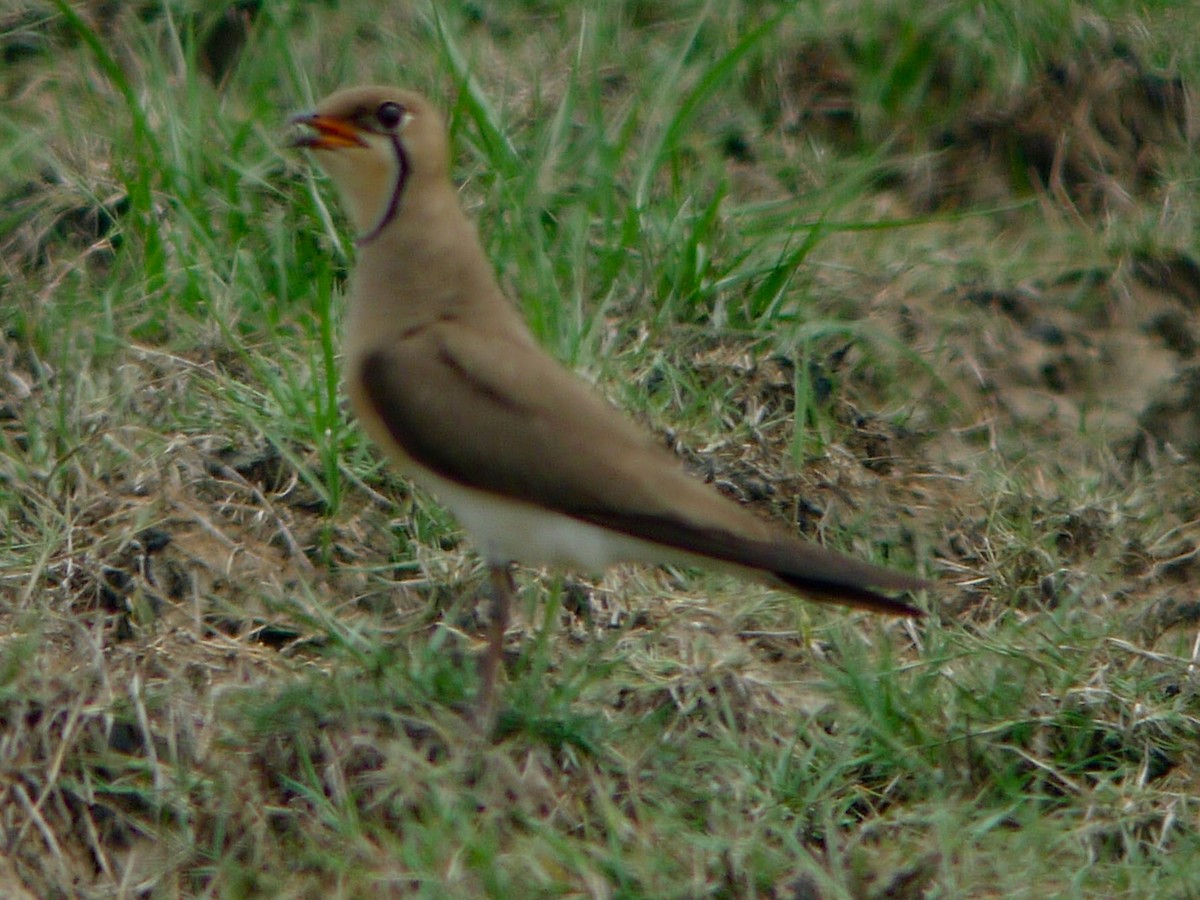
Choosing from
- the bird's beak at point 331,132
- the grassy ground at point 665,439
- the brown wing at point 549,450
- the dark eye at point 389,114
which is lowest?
the grassy ground at point 665,439

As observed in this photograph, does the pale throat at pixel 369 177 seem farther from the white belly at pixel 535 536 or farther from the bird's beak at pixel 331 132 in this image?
the white belly at pixel 535 536

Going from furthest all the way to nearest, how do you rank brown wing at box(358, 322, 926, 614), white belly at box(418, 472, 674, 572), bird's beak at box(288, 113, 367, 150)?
1. bird's beak at box(288, 113, 367, 150)
2. white belly at box(418, 472, 674, 572)
3. brown wing at box(358, 322, 926, 614)

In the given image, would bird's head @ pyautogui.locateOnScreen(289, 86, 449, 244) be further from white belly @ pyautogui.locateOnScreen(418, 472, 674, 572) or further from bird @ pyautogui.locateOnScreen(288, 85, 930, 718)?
white belly @ pyautogui.locateOnScreen(418, 472, 674, 572)

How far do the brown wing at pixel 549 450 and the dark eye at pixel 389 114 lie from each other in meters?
0.44

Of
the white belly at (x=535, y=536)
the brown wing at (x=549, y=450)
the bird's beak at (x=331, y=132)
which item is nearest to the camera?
the brown wing at (x=549, y=450)

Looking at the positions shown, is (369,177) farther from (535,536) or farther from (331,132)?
(535,536)

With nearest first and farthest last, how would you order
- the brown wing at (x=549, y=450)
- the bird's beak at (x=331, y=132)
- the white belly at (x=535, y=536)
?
the brown wing at (x=549, y=450) → the white belly at (x=535, y=536) → the bird's beak at (x=331, y=132)

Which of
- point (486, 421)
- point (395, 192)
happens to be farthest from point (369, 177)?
point (486, 421)

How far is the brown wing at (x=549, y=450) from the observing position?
3344 millimetres

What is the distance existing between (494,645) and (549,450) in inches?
16.1

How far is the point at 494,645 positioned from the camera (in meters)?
3.54

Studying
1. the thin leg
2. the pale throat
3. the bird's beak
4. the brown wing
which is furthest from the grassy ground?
the bird's beak

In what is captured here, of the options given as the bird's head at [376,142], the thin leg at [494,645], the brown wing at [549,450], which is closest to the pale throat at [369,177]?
the bird's head at [376,142]

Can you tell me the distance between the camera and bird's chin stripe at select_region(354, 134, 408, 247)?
3.71 m
